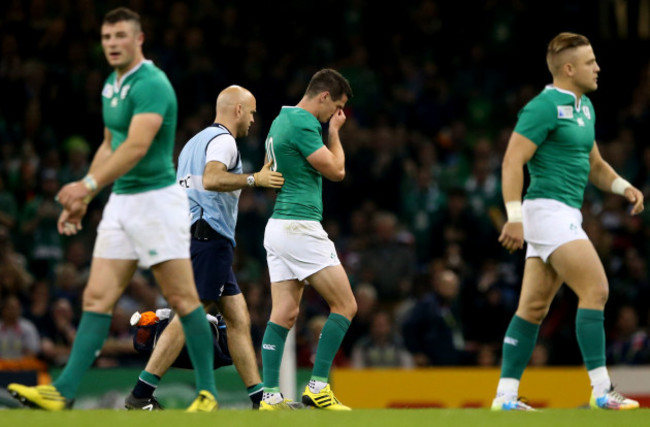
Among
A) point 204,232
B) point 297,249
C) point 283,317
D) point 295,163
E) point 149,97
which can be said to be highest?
point 149,97

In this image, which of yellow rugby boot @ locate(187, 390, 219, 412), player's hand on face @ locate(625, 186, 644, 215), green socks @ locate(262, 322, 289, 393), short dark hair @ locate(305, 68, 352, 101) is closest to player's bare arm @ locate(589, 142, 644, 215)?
player's hand on face @ locate(625, 186, 644, 215)

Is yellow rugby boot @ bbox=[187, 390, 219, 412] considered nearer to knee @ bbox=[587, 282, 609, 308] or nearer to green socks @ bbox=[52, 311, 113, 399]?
green socks @ bbox=[52, 311, 113, 399]

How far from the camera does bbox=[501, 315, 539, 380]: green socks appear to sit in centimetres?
784

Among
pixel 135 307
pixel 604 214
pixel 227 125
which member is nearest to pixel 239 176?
pixel 227 125

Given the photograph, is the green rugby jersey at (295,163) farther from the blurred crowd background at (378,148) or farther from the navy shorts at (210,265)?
the blurred crowd background at (378,148)

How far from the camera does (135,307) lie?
535 inches

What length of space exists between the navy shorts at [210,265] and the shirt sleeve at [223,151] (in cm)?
60

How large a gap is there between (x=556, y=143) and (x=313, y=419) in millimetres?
2762

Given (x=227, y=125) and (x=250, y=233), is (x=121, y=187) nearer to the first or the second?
(x=227, y=125)

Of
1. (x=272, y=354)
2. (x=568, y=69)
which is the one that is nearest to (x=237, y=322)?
(x=272, y=354)

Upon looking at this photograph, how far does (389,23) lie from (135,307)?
8.19 meters

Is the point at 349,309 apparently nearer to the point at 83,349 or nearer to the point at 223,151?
the point at 223,151

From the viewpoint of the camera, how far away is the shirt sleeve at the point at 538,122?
7.68m

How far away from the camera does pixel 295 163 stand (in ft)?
27.2
